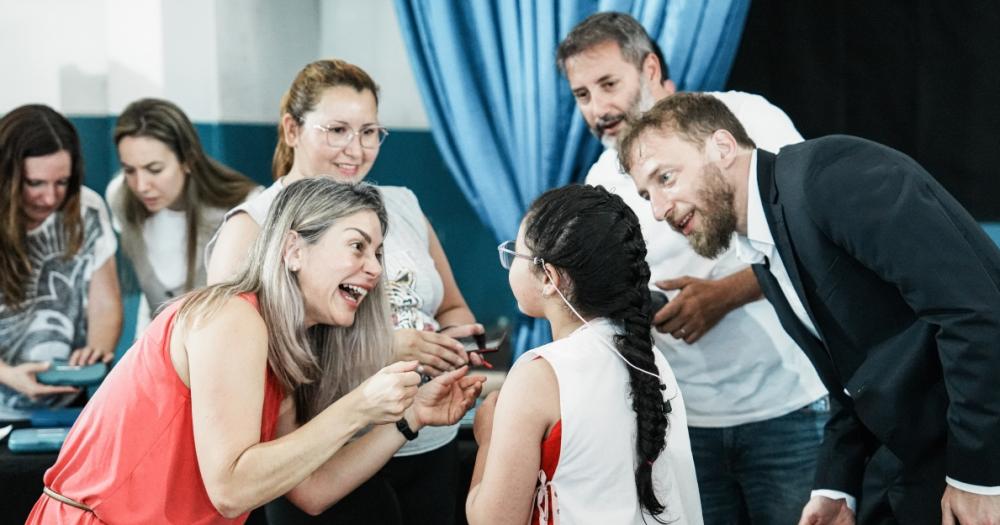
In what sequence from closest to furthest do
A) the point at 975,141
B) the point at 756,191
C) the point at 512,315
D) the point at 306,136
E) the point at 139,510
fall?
the point at 139,510 < the point at 756,191 < the point at 306,136 < the point at 975,141 < the point at 512,315

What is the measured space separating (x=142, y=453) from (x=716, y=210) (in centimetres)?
124

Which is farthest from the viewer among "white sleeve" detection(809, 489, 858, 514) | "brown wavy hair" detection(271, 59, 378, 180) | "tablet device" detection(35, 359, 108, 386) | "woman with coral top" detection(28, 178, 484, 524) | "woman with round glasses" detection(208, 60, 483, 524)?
"tablet device" detection(35, 359, 108, 386)

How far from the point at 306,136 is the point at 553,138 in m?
1.07

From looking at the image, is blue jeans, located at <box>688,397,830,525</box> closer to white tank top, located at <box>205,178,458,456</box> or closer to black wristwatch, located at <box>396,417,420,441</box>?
white tank top, located at <box>205,178,458,456</box>

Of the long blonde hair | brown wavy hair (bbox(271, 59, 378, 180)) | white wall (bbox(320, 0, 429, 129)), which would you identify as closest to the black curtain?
white wall (bbox(320, 0, 429, 129))

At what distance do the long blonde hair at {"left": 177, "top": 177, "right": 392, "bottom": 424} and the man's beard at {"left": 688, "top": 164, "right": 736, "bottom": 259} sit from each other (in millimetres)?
689

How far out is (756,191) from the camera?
2141 mm

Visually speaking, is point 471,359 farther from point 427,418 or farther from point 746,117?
point 746,117

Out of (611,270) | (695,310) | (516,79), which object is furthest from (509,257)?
(516,79)

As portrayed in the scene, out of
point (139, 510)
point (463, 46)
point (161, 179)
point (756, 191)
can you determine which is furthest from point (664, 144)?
point (161, 179)

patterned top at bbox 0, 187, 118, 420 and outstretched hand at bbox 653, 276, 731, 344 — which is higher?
outstretched hand at bbox 653, 276, 731, 344

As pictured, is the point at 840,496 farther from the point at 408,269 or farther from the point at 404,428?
the point at 408,269

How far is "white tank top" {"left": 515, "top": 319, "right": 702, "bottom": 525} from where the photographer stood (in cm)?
191

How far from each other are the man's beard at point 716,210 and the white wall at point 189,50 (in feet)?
6.67
